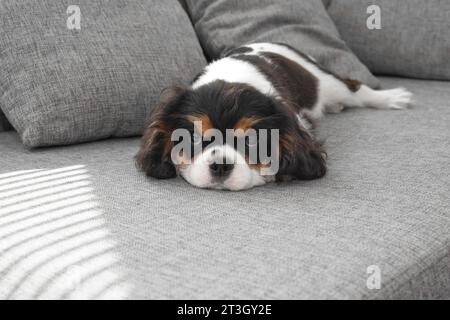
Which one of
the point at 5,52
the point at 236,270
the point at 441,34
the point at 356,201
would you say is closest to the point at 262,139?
the point at 356,201

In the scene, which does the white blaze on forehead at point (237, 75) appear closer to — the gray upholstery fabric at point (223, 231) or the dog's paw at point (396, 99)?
the gray upholstery fabric at point (223, 231)

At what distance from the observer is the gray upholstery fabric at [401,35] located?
9.80 feet

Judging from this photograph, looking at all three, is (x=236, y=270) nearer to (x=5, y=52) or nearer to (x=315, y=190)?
(x=315, y=190)

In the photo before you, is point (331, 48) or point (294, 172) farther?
point (331, 48)

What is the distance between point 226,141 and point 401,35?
1.60 m

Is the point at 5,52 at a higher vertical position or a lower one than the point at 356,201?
higher

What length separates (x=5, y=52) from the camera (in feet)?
6.88

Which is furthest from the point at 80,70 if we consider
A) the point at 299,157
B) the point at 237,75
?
the point at 299,157

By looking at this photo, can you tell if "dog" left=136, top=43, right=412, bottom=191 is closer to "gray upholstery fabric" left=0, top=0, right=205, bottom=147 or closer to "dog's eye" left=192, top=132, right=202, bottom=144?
"dog's eye" left=192, top=132, right=202, bottom=144

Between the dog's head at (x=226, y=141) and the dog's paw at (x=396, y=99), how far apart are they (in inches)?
30.9

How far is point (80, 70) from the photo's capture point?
2.13 meters

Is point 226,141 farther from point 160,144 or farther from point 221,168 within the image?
point 160,144

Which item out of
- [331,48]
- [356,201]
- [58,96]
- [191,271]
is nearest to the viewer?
[191,271]

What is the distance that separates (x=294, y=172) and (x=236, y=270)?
26.2 inches
